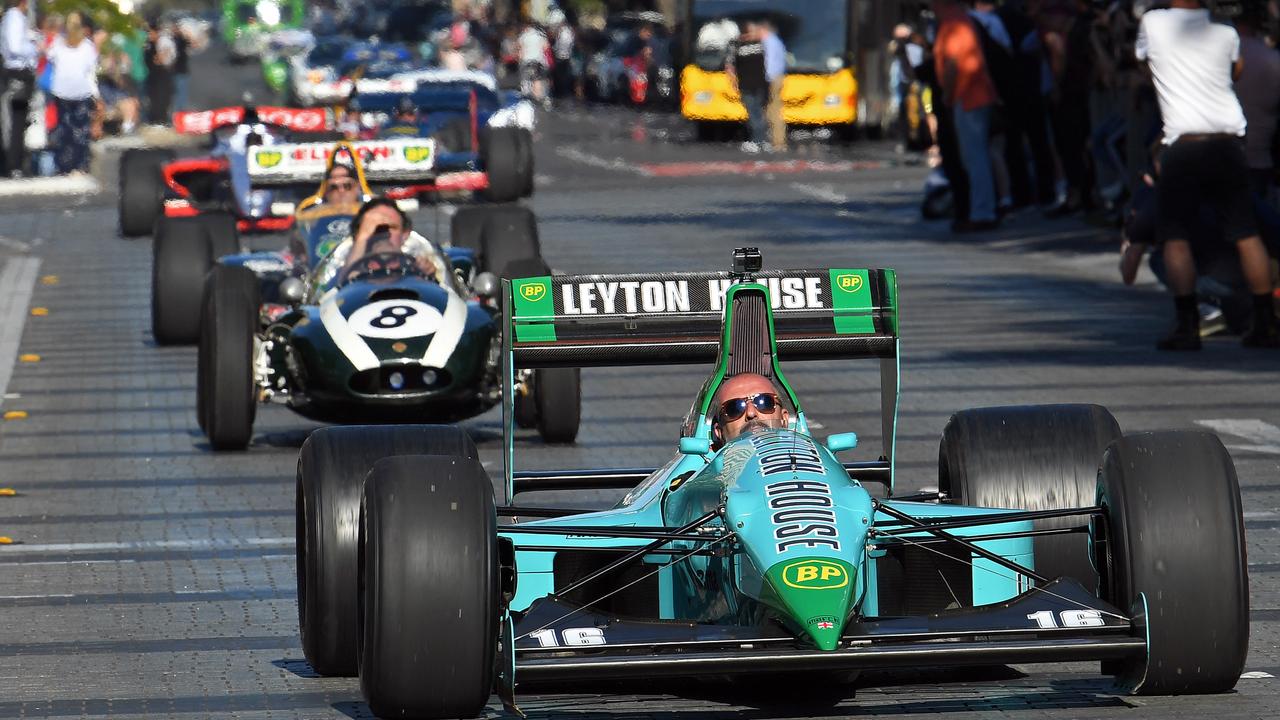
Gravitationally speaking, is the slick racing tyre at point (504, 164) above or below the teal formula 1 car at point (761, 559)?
below

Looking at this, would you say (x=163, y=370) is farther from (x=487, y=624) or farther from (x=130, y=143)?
(x=130, y=143)

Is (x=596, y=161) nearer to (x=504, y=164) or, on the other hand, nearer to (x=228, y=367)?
(x=504, y=164)

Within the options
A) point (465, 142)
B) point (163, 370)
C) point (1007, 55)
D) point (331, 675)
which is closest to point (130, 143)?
point (465, 142)

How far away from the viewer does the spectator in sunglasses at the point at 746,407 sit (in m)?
7.37

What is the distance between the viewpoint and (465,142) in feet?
96.6

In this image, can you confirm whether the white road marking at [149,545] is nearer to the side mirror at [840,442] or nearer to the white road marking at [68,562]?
the white road marking at [68,562]

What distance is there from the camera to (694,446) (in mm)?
7168

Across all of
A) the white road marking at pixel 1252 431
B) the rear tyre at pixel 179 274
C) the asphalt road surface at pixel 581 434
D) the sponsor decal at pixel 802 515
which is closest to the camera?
the sponsor decal at pixel 802 515

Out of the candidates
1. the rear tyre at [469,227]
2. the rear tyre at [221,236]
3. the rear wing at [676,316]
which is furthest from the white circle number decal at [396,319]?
the rear wing at [676,316]

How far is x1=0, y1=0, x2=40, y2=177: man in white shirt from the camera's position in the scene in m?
34.4

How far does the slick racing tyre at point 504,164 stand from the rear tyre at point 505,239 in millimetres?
11810

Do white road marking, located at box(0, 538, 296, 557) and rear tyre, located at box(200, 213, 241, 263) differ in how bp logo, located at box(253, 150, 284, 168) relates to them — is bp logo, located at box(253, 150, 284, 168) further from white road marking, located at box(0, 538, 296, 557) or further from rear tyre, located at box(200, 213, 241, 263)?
white road marking, located at box(0, 538, 296, 557)

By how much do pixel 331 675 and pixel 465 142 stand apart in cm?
2235

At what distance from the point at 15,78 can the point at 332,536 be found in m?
28.8
